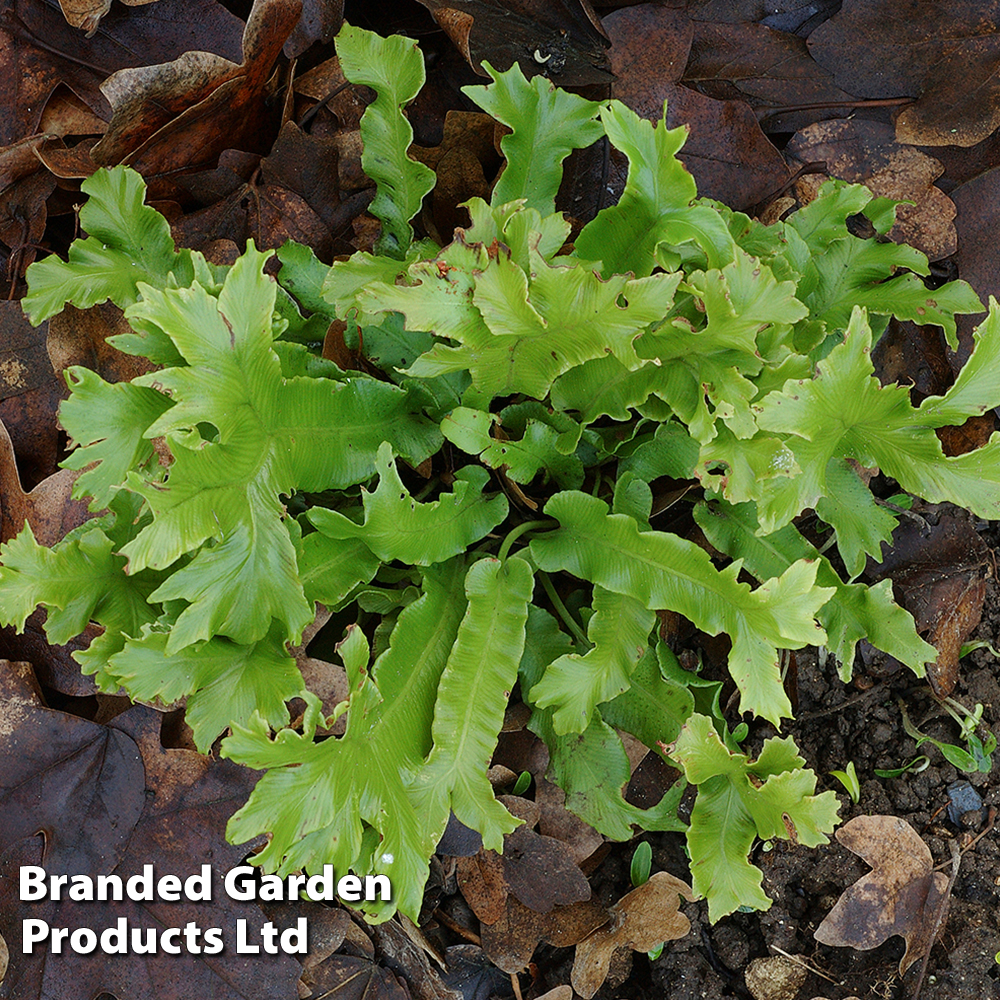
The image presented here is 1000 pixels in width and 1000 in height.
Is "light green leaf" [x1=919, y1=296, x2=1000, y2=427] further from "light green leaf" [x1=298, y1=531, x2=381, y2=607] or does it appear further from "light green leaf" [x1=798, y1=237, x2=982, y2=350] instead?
"light green leaf" [x1=298, y1=531, x2=381, y2=607]

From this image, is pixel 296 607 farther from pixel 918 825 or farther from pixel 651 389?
pixel 918 825

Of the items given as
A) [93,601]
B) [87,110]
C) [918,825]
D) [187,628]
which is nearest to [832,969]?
[918,825]

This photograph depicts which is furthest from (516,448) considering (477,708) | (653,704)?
(653,704)

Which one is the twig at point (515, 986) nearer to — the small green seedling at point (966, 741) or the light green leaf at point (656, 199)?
the small green seedling at point (966, 741)

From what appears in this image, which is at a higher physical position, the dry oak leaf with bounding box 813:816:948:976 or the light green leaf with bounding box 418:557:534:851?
the light green leaf with bounding box 418:557:534:851

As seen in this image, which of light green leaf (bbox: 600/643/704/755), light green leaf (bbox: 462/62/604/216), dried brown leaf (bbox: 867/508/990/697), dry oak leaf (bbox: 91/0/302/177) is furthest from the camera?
dried brown leaf (bbox: 867/508/990/697)

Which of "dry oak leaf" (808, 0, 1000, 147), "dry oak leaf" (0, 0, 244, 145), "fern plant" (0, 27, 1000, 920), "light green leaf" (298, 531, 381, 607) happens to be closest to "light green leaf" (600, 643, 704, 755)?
"fern plant" (0, 27, 1000, 920)

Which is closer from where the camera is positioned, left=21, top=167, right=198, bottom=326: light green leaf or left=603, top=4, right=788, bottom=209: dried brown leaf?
left=21, top=167, right=198, bottom=326: light green leaf

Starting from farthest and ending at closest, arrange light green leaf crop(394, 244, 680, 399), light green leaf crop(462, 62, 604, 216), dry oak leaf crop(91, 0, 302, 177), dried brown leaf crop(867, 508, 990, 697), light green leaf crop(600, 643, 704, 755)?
dried brown leaf crop(867, 508, 990, 697), dry oak leaf crop(91, 0, 302, 177), light green leaf crop(600, 643, 704, 755), light green leaf crop(462, 62, 604, 216), light green leaf crop(394, 244, 680, 399)

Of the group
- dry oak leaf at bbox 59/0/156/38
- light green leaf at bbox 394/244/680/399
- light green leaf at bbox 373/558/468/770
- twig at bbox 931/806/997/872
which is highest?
dry oak leaf at bbox 59/0/156/38
